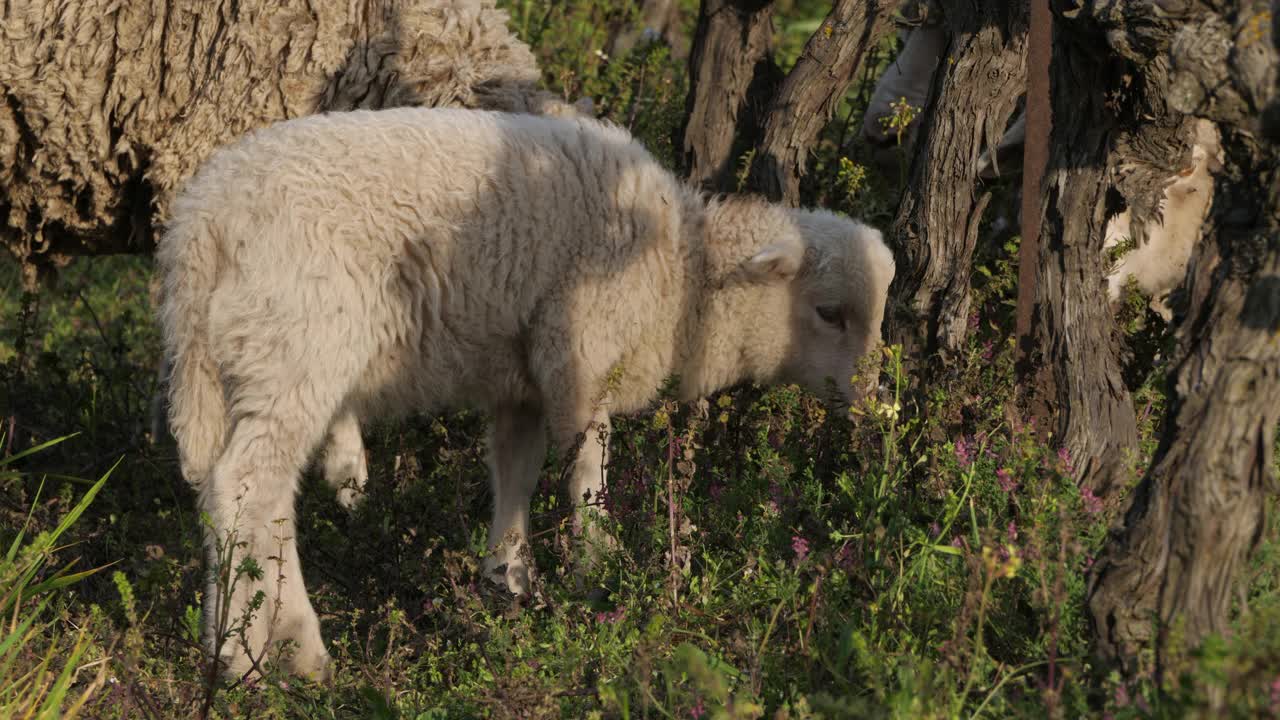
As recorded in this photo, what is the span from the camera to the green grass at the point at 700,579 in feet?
10.1

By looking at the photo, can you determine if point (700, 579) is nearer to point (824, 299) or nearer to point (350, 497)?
point (824, 299)

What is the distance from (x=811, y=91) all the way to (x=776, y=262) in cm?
92

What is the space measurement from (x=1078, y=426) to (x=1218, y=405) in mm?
1126

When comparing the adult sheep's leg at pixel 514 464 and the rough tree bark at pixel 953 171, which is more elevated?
the rough tree bark at pixel 953 171

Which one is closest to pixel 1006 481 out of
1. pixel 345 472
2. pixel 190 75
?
pixel 345 472

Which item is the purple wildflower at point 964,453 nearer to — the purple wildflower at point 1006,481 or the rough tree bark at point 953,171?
the purple wildflower at point 1006,481

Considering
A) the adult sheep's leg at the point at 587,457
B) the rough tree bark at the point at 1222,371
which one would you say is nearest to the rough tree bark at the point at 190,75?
the adult sheep's leg at the point at 587,457

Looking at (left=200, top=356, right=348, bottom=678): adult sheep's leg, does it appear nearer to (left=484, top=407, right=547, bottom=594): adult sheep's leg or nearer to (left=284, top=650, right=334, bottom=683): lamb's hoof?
(left=284, top=650, right=334, bottom=683): lamb's hoof

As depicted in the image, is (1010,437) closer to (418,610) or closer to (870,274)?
(870,274)

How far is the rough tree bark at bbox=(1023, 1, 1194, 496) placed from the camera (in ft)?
11.6

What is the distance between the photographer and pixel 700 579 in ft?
13.7

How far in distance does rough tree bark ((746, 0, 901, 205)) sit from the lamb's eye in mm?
652

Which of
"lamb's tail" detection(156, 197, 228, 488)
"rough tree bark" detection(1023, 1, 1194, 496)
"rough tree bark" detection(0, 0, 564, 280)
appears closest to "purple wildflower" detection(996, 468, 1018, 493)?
"rough tree bark" detection(1023, 1, 1194, 496)

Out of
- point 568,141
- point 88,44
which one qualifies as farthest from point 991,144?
point 88,44
